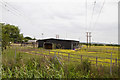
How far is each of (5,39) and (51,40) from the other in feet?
62.7

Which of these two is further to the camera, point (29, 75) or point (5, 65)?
point (5, 65)

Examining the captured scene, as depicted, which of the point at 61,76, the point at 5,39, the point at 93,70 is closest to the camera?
the point at 61,76

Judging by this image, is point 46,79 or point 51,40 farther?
point 51,40

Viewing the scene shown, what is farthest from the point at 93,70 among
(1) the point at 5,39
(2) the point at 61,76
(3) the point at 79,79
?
(1) the point at 5,39

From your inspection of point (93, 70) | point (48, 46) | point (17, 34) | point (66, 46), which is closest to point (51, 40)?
point (48, 46)

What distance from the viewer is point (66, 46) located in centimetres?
2316

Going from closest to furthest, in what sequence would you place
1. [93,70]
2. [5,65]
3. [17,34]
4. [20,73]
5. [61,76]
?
[61,76] → [20,73] → [93,70] → [5,65] → [17,34]

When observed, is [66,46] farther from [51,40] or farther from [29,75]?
[29,75]

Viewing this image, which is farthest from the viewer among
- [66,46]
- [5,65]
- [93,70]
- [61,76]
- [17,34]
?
[17,34]

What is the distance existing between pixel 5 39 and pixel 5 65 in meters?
1.56

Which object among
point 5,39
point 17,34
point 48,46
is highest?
point 17,34

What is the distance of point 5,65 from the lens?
4551 millimetres

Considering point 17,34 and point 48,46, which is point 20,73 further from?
point 17,34

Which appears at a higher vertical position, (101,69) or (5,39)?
(5,39)
